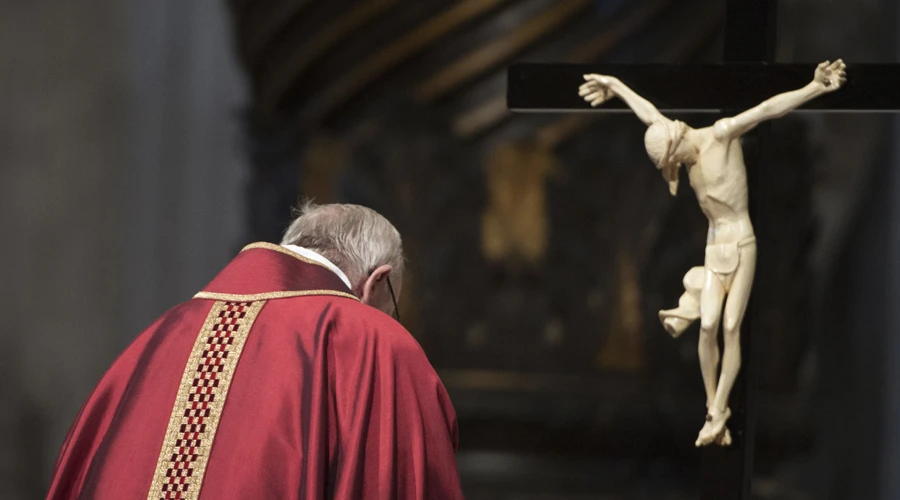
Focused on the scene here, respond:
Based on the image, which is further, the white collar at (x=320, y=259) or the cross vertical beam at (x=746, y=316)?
the cross vertical beam at (x=746, y=316)

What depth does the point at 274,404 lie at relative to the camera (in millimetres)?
2250

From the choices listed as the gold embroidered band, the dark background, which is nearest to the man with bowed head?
the gold embroidered band

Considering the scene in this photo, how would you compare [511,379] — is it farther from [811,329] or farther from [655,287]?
[811,329]

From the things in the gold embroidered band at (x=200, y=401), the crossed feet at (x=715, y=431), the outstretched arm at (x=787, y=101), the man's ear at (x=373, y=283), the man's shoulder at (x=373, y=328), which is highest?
the outstretched arm at (x=787, y=101)

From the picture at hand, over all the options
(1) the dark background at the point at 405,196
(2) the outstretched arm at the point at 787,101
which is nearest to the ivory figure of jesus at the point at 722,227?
(2) the outstretched arm at the point at 787,101

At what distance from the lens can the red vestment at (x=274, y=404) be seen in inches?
87.4

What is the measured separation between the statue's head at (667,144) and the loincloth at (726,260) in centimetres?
17

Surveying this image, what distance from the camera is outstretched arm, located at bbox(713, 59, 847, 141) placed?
2.78 meters

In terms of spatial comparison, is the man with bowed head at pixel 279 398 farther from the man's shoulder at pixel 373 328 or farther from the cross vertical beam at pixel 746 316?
the cross vertical beam at pixel 746 316

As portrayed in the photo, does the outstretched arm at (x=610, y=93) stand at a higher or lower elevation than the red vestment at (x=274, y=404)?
higher

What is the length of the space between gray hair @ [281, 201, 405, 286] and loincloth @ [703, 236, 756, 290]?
0.79 meters

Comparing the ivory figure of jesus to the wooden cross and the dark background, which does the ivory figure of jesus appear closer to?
the wooden cross

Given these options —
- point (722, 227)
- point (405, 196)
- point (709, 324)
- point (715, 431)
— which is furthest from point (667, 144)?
point (405, 196)

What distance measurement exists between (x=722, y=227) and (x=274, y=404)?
1.15m
